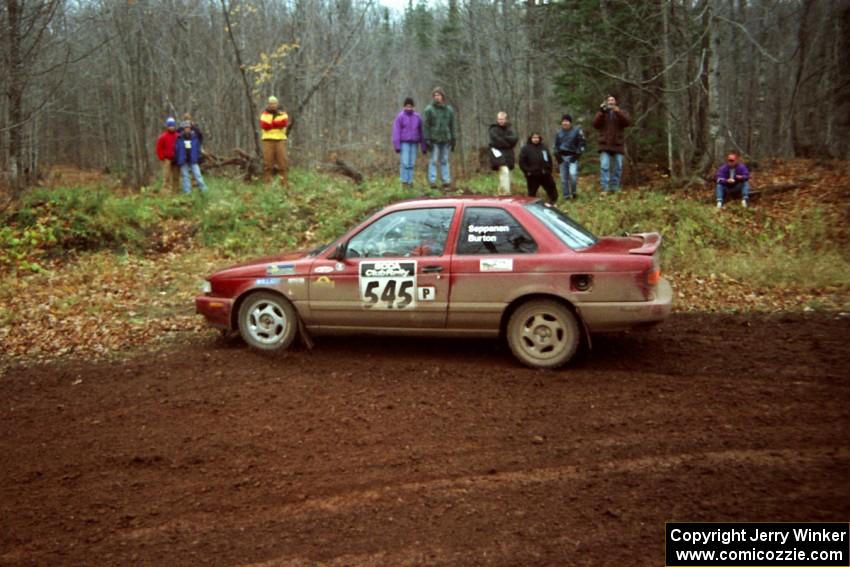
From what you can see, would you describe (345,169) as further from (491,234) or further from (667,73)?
(491,234)

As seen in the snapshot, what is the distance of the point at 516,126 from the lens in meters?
25.5

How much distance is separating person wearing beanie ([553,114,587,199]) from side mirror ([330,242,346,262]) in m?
8.66

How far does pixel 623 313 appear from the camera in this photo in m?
6.05

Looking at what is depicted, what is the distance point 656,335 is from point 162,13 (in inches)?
944

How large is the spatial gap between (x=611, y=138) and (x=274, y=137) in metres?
7.57

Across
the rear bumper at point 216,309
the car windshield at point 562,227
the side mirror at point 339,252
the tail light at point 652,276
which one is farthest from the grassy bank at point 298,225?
the side mirror at point 339,252

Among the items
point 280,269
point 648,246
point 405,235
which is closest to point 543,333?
point 648,246

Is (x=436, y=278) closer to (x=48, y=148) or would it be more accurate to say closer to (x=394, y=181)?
(x=394, y=181)

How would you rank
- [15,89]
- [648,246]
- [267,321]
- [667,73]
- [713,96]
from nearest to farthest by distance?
[648,246] → [267,321] → [15,89] → [713,96] → [667,73]

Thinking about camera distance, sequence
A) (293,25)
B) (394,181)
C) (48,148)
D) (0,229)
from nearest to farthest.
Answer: (0,229), (394,181), (293,25), (48,148)

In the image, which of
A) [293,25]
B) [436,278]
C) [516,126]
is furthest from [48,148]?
[436,278]

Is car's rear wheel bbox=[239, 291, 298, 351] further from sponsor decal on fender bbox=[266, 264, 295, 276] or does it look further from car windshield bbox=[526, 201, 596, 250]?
car windshield bbox=[526, 201, 596, 250]

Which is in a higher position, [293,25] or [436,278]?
[293,25]

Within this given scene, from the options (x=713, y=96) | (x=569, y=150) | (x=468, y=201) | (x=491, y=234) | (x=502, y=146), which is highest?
(x=713, y=96)
